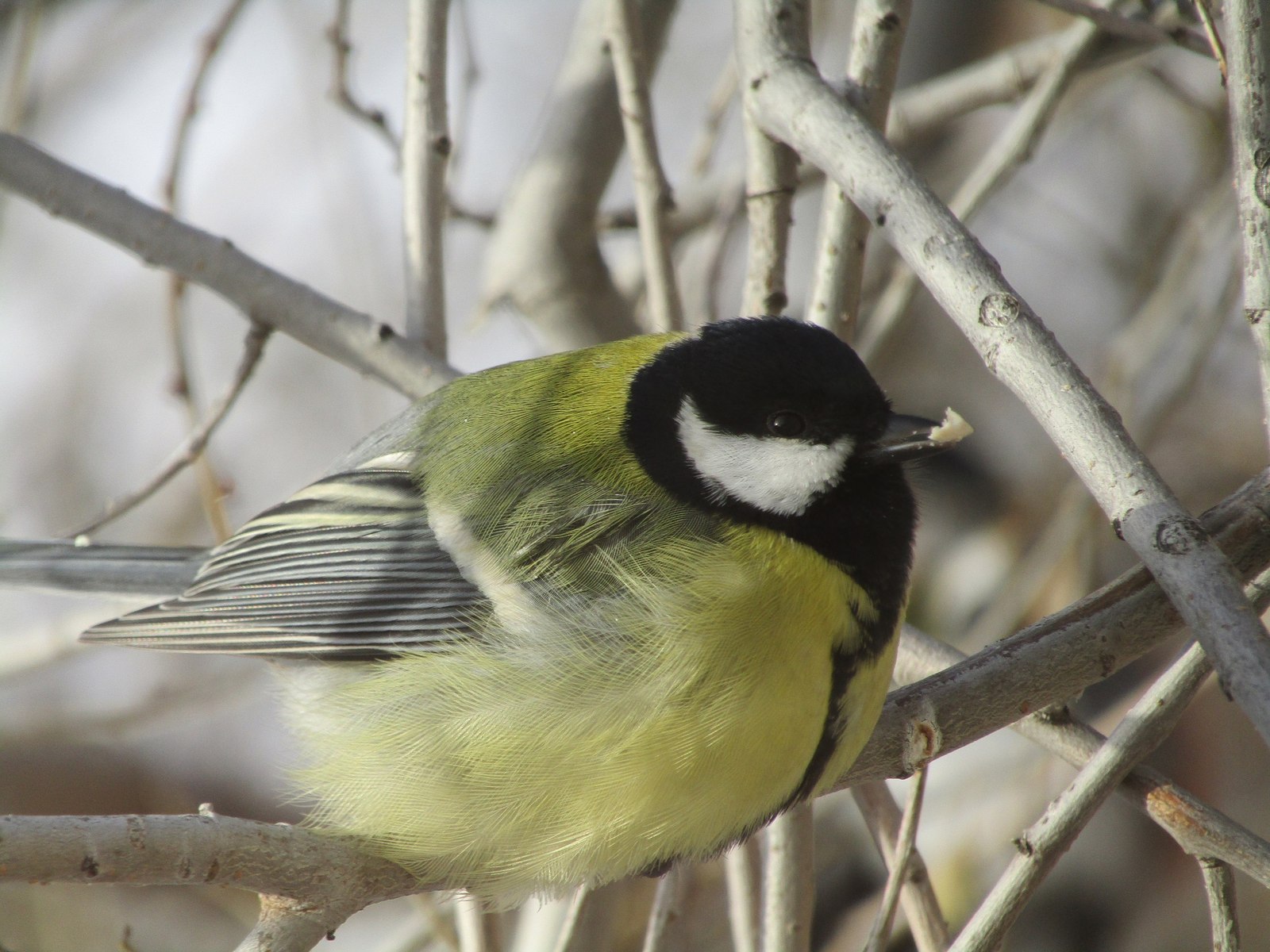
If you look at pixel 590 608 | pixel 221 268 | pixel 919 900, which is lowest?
pixel 919 900

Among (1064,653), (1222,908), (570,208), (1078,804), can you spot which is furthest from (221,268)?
(1222,908)

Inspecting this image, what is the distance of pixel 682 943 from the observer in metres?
2.90

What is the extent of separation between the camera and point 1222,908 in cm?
150

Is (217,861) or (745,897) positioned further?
(745,897)

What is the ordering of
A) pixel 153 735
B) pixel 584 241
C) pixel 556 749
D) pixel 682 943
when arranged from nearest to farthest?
1. pixel 556 749
2. pixel 682 943
3. pixel 584 241
4. pixel 153 735

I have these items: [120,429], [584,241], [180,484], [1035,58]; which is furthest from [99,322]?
[1035,58]

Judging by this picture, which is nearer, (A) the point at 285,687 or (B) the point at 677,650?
(B) the point at 677,650

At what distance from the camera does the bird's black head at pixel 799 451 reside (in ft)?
6.61

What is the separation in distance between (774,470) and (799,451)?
0.17ft

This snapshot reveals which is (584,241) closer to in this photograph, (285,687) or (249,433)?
(285,687)

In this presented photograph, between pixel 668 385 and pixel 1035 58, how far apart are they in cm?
148

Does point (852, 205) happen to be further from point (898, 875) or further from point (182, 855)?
point (182, 855)

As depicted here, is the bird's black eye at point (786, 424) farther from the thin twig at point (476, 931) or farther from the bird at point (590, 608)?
the thin twig at point (476, 931)

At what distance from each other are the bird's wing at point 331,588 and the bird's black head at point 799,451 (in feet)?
1.42
